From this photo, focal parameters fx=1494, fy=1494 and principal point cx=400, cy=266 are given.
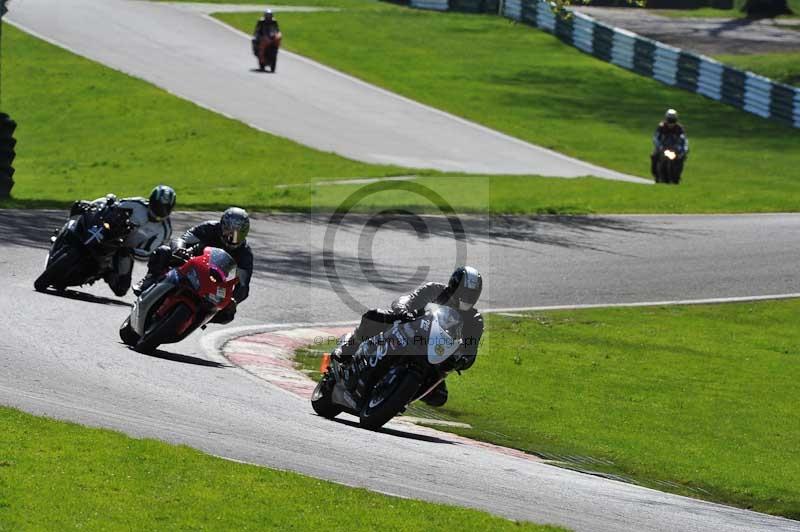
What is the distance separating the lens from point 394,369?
40.0ft

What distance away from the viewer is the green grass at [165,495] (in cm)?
862

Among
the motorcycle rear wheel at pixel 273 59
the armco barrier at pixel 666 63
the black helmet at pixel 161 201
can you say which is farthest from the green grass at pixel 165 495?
the armco barrier at pixel 666 63

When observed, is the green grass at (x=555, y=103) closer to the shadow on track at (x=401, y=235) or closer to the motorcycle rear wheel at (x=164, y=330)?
the shadow on track at (x=401, y=235)

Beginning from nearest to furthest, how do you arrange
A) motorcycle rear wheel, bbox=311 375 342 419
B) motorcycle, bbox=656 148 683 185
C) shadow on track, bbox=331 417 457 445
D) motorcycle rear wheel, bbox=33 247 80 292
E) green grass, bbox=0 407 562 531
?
green grass, bbox=0 407 562 531
shadow on track, bbox=331 417 457 445
motorcycle rear wheel, bbox=311 375 342 419
motorcycle rear wheel, bbox=33 247 80 292
motorcycle, bbox=656 148 683 185

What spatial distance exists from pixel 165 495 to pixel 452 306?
3635 mm

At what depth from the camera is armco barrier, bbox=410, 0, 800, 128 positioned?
45.2 meters

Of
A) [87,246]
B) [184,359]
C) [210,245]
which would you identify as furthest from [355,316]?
[184,359]

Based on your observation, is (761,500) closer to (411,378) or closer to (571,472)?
(571,472)

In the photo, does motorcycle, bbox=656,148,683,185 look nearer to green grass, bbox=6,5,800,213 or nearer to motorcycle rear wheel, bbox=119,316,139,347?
green grass, bbox=6,5,800,213

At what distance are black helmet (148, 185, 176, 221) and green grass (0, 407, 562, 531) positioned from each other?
21.8 feet

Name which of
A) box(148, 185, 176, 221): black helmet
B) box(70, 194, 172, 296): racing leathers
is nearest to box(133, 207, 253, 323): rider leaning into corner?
box(148, 185, 176, 221): black helmet

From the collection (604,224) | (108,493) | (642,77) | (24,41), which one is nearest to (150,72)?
(24,41)

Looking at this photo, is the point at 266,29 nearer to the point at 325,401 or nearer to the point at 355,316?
the point at 355,316

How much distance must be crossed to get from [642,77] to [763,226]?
23.3m
